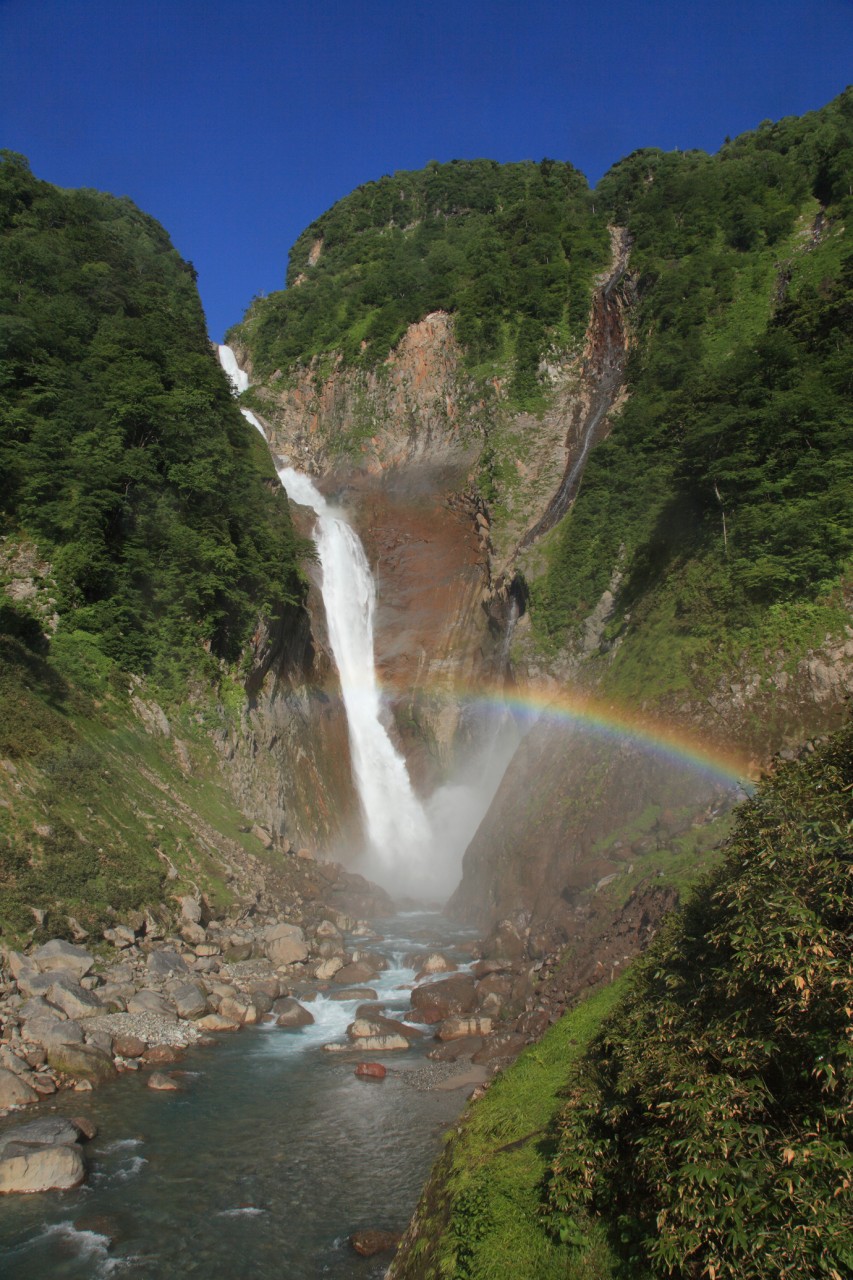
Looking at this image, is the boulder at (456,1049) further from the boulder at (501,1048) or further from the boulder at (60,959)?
the boulder at (60,959)

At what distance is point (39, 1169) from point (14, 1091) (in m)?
2.03

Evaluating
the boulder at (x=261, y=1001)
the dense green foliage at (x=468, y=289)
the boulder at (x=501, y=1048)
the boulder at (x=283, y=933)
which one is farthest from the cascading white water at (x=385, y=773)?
the boulder at (x=501, y=1048)

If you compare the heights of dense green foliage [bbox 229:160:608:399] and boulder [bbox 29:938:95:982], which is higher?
dense green foliage [bbox 229:160:608:399]

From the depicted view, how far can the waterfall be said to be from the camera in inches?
1576

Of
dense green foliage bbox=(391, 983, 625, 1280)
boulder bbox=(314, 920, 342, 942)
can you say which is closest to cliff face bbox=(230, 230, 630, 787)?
boulder bbox=(314, 920, 342, 942)

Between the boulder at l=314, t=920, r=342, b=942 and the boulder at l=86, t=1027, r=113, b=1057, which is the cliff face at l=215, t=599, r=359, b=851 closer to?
the boulder at l=314, t=920, r=342, b=942

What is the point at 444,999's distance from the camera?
18.5 metres

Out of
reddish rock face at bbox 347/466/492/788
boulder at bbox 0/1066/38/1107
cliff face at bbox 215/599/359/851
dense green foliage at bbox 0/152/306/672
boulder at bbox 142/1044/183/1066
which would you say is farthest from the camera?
reddish rock face at bbox 347/466/492/788

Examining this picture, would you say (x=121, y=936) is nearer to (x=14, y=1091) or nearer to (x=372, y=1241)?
(x=14, y=1091)

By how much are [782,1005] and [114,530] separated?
27682 millimetres

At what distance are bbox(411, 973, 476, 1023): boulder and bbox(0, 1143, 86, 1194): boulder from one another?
Answer: 899cm

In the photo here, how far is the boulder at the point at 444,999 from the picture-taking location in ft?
59.3

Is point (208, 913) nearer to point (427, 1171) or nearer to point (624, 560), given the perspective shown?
point (427, 1171)

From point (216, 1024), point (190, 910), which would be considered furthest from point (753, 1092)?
point (190, 910)
